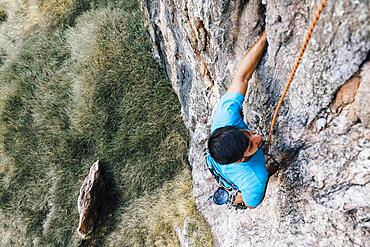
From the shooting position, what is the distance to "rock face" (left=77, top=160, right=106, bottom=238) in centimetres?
844

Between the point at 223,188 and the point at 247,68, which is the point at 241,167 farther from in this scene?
the point at 223,188

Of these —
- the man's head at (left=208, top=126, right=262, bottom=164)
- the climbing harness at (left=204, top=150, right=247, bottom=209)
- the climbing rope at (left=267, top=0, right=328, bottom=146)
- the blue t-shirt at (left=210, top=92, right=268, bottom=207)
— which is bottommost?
the climbing harness at (left=204, top=150, right=247, bottom=209)

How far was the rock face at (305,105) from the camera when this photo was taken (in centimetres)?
323

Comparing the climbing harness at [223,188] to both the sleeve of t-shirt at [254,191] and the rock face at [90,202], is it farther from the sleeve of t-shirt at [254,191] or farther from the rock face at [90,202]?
the rock face at [90,202]

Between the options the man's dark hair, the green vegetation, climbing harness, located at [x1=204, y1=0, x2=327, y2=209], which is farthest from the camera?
the green vegetation

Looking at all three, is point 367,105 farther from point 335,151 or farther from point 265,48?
point 265,48

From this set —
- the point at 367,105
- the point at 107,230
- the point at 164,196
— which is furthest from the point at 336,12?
the point at 107,230

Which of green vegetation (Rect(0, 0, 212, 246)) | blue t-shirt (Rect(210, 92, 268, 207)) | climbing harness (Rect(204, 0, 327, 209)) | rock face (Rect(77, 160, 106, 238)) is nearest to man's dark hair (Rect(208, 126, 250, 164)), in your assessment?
blue t-shirt (Rect(210, 92, 268, 207))

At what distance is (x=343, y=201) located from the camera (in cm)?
393

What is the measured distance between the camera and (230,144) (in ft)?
12.1

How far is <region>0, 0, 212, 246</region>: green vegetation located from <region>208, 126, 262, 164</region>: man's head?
4.04m

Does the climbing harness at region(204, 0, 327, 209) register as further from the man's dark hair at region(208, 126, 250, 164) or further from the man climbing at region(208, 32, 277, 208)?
the man's dark hair at region(208, 126, 250, 164)

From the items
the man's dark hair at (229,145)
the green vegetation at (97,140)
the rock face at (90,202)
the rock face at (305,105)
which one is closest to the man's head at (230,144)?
the man's dark hair at (229,145)

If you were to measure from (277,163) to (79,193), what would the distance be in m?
5.41
